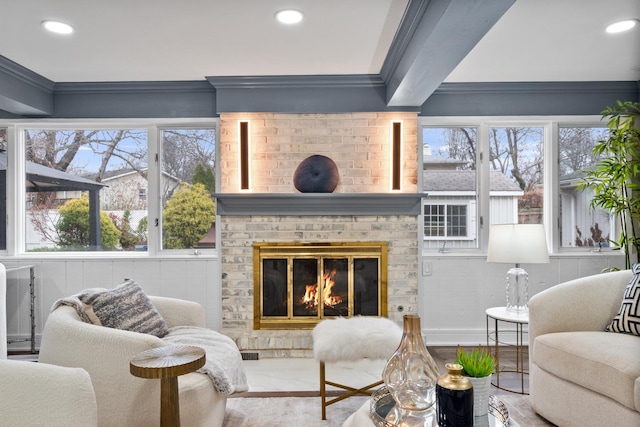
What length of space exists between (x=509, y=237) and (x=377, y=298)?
1278 millimetres

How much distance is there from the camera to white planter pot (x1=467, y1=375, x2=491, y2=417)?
141cm

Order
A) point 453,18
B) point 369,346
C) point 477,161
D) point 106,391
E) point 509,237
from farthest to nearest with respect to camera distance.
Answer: point 477,161
point 509,237
point 369,346
point 453,18
point 106,391

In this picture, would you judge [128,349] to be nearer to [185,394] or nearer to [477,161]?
[185,394]

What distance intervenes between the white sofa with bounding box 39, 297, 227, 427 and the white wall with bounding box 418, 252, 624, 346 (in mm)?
2362

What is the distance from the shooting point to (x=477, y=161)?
378 centimetres

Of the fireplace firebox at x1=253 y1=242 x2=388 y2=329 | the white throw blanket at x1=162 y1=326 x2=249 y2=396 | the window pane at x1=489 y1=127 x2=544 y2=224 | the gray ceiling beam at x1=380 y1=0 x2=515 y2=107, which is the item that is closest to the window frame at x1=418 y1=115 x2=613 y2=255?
the window pane at x1=489 y1=127 x2=544 y2=224

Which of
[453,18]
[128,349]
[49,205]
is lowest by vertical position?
[128,349]

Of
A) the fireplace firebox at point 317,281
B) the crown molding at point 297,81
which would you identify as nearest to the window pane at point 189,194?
the crown molding at point 297,81

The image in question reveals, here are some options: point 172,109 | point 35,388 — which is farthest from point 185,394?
point 172,109

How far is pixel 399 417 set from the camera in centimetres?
146

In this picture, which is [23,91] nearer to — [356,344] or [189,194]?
[189,194]

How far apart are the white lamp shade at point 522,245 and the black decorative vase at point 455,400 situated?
1709 mm

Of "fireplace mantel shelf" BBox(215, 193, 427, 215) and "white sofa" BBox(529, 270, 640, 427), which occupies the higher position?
"fireplace mantel shelf" BBox(215, 193, 427, 215)

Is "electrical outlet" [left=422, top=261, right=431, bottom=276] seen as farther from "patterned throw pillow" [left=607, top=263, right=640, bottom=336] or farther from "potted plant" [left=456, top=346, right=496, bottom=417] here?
"potted plant" [left=456, top=346, right=496, bottom=417]
